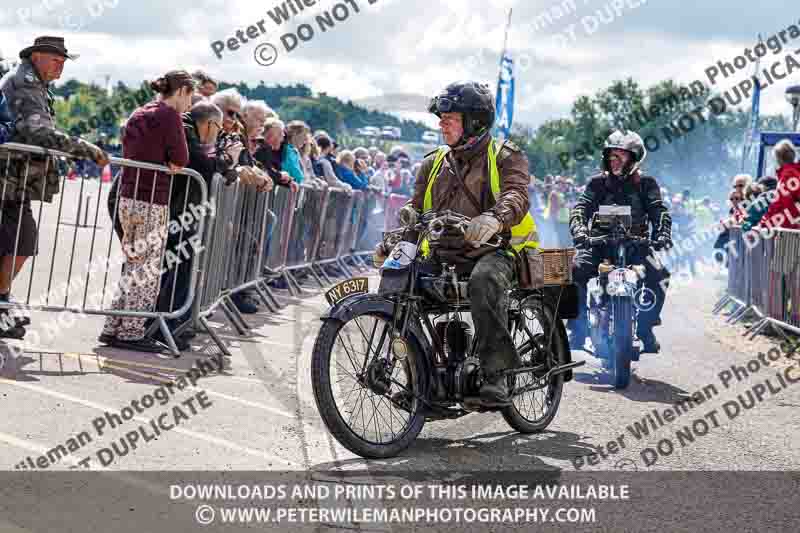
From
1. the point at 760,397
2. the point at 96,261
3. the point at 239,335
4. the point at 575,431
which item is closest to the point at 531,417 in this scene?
the point at 575,431

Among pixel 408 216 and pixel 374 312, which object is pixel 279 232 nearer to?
pixel 408 216

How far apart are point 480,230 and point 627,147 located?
452 cm

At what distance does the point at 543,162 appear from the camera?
105 m

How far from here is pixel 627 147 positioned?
417 inches

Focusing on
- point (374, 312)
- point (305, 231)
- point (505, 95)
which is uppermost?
point (505, 95)

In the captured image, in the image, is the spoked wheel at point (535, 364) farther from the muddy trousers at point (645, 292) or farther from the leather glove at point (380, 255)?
A: the muddy trousers at point (645, 292)

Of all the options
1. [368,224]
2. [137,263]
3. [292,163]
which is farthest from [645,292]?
[368,224]

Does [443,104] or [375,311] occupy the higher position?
[443,104]

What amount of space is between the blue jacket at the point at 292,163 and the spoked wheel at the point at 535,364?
6.62 m

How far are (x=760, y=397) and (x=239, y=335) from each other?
4.47 meters

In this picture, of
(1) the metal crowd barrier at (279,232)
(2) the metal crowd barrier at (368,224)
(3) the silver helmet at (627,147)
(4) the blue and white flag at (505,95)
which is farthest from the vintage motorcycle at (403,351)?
(4) the blue and white flag at (505,95)

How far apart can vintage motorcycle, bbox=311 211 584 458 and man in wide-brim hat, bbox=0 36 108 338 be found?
264cm

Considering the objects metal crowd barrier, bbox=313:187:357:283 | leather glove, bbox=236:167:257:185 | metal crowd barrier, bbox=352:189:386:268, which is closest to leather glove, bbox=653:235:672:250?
leather glove, bbox=236:167:257:185

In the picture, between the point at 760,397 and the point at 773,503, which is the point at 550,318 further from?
the point at 760,397
